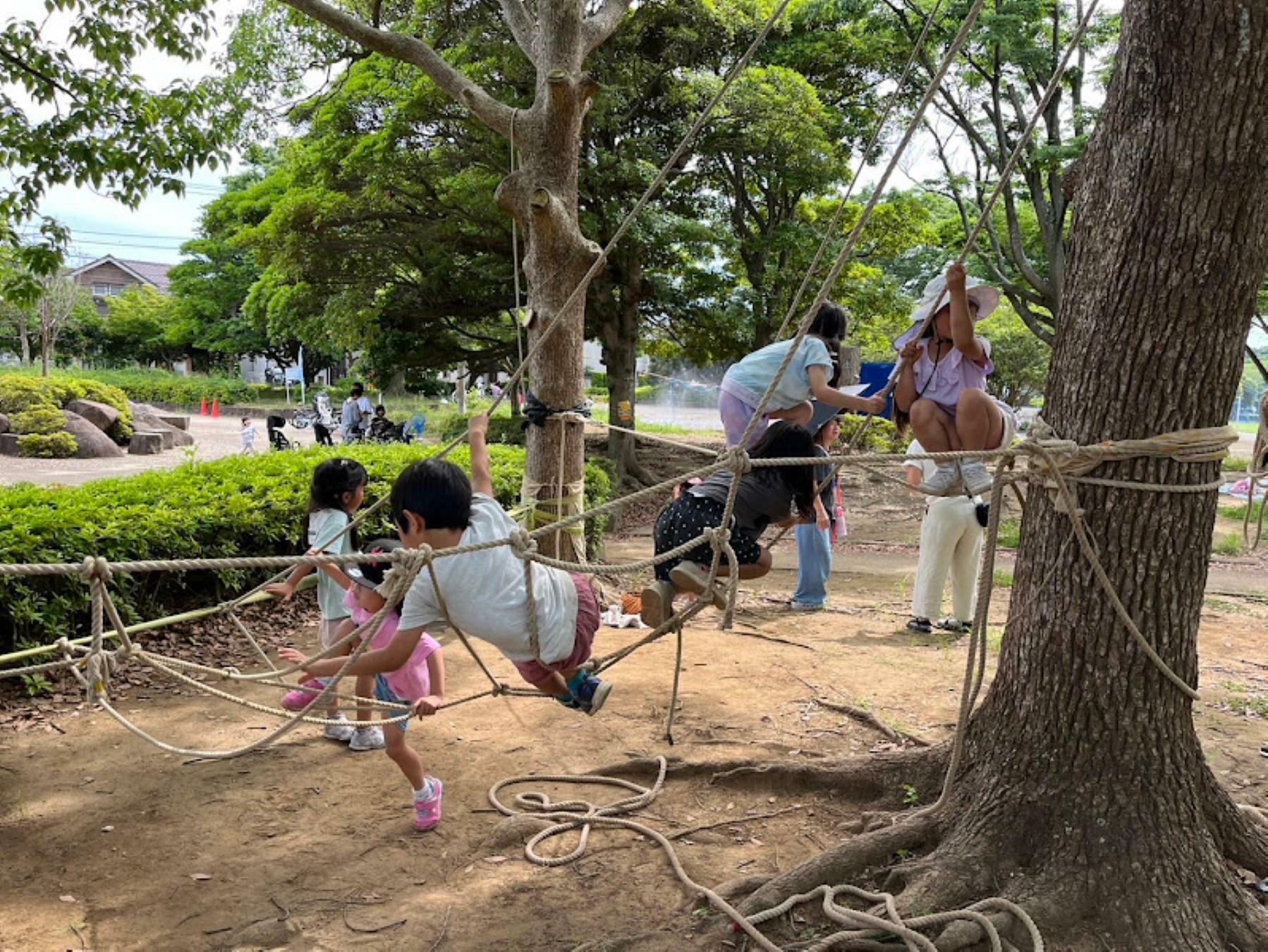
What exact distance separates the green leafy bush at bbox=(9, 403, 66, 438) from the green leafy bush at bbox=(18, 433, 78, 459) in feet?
0.41

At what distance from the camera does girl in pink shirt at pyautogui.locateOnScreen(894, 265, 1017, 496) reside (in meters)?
2.76

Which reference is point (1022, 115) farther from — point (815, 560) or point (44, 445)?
point (44, 445)

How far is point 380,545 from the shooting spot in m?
2.72

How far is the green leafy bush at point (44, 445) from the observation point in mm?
13562

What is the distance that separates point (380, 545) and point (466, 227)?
7326mm

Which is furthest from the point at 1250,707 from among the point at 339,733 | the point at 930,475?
the point at 339,733

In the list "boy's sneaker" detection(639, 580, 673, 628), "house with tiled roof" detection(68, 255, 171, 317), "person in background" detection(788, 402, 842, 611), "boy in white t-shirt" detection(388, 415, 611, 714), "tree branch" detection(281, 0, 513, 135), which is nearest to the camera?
"boy in white t-shirt" detection(388, 415, 611, 714)

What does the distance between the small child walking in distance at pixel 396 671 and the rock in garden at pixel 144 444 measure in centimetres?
1350

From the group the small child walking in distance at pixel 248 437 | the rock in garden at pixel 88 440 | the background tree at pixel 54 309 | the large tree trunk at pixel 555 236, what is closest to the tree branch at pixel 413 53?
the large tree trunk at pixel 555 236

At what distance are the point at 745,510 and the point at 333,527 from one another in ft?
4.65

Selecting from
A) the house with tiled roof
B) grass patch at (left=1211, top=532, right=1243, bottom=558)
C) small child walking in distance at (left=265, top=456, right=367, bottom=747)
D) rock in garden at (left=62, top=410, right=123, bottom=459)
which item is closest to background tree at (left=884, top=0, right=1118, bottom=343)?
grass patch at (left=1211, top=532, right=1243, bottom=558)

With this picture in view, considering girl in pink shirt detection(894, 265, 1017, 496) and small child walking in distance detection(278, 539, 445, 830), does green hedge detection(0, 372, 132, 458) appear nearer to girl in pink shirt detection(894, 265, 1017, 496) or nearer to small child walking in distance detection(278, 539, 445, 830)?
small child walking in distance detection(278, 539, 445, 830)

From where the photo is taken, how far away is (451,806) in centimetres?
288

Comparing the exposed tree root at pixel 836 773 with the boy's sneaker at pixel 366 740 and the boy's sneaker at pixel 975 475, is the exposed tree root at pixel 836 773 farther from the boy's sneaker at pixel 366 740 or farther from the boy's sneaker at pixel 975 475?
the boy's sneaker at pixel 975 475
